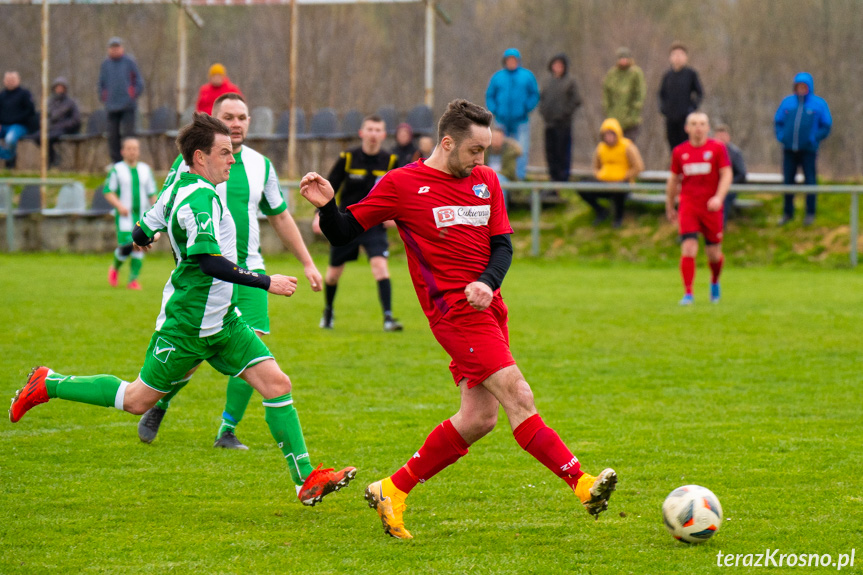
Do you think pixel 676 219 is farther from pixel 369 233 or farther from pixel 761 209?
pixel 761 209

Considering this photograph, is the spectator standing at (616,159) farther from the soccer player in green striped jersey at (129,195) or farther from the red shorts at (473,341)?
the red shorts at (473,341)

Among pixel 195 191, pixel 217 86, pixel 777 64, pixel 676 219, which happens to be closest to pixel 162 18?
pixel 217 86

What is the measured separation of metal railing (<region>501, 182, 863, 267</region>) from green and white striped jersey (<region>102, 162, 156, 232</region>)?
571 centimetres

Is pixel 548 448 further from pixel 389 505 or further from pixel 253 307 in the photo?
pixel 253 307

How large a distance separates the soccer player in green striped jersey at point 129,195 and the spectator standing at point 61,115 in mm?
9602

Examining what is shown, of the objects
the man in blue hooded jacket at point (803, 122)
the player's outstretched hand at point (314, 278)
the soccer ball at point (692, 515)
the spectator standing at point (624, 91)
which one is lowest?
the soccer ball at point (692, 515)

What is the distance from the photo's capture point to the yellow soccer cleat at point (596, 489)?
13.9ft

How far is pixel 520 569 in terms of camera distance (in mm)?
4133

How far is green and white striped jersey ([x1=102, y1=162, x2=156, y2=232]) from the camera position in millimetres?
14742

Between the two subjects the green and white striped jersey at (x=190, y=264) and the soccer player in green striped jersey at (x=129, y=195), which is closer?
the green and white striped jersey at (x=190, y=264)

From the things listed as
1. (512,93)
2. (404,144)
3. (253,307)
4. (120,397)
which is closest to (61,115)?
(512,93)

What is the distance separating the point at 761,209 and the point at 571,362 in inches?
474

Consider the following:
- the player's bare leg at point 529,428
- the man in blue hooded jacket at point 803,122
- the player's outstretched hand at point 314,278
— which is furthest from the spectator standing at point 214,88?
the player's bare leg at point 529,428

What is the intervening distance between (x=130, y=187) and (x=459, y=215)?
11.1 m
